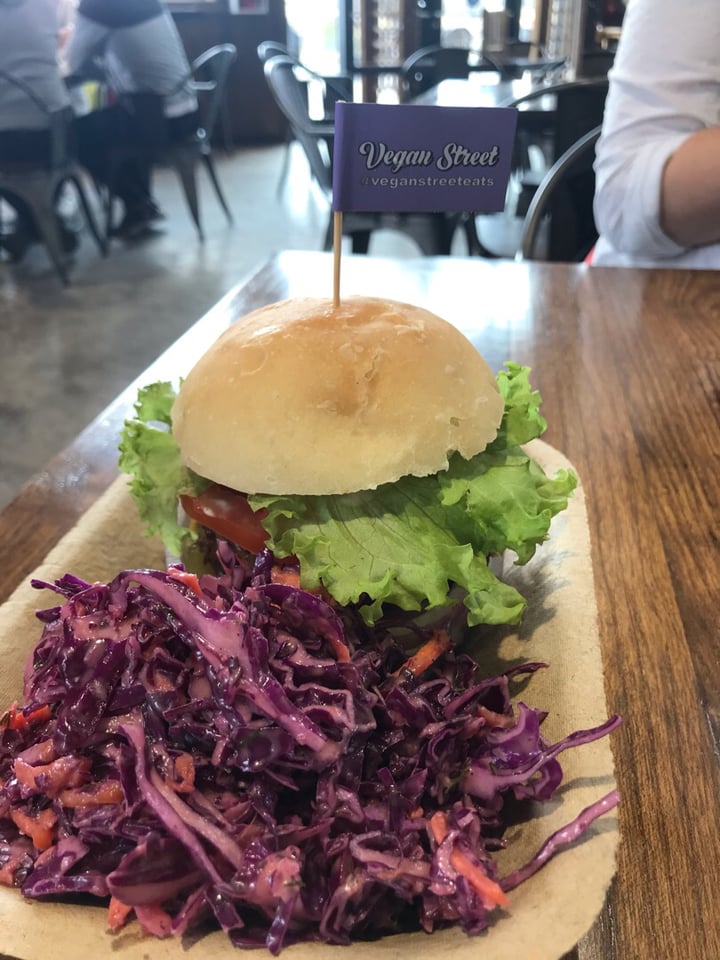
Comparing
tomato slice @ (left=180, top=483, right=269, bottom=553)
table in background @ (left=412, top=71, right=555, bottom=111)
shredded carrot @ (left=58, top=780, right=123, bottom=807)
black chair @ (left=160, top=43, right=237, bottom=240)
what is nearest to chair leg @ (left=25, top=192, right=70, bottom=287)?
black chair @ (left=160, top=43, right=237, bottom=240)

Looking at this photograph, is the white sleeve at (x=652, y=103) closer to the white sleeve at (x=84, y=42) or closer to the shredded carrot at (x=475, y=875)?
the shredded carrot at (x=475, y=875)

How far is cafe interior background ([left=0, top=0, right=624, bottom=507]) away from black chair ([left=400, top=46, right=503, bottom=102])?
214 millimetres

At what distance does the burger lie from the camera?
2.76 ft

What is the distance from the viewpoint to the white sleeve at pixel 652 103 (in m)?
1.77

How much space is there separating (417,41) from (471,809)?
891 centimetres

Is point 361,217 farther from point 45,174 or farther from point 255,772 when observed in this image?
point 255,772

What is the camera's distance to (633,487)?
4.09ft

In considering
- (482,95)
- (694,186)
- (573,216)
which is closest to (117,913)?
(694,186)

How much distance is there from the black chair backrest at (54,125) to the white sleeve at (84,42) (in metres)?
0.70

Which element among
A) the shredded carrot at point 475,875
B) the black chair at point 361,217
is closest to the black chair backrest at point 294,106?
the black chair at point 361,217

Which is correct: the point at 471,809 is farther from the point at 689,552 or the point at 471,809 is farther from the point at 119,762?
the point at 689,552

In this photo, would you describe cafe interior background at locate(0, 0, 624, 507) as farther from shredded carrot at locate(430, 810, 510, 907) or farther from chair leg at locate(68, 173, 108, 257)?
shredded carrot at locate(430, 810, 510, 907)

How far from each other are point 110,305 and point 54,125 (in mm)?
969

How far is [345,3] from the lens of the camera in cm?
793
